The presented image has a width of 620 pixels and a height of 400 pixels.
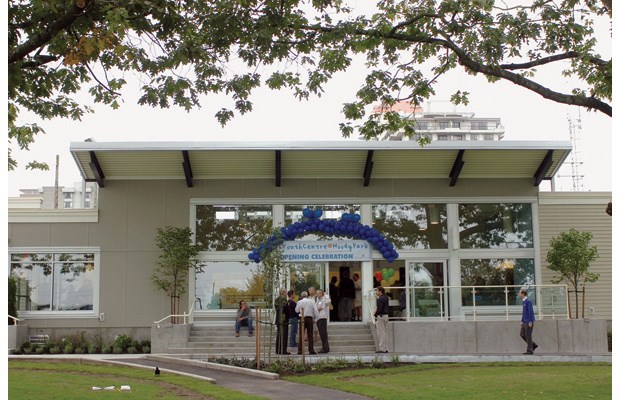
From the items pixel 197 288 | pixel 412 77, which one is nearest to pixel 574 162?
pixel 197 288

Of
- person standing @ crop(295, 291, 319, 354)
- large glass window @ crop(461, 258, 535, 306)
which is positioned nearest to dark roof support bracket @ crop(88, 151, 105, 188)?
person standing @ crop(295, 291, 319, 354)

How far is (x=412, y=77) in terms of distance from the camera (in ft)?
50.5

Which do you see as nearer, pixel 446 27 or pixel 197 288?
pixel 446 27

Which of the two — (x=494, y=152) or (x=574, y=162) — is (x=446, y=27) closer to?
(x=494, y=152)

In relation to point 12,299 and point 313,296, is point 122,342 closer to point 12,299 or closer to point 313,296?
point 12,299

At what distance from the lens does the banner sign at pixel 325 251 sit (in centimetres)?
2525

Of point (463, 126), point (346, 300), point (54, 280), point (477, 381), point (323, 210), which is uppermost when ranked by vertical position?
point (463, 126)

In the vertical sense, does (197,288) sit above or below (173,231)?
below

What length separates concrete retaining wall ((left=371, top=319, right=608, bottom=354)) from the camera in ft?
73.8

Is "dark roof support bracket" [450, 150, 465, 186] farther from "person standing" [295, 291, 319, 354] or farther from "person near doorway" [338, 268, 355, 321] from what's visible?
"person standing" [295, 291, 319, 354]

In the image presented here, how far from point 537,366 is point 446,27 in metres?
8.50

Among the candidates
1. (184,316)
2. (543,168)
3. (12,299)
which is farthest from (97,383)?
(543,168)

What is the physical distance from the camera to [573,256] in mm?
24141

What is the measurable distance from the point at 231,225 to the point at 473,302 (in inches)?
293
